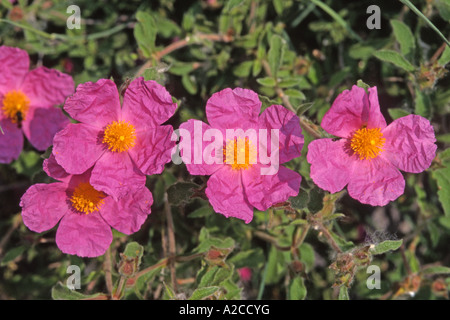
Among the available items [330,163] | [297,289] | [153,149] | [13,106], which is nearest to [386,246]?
[330,163]

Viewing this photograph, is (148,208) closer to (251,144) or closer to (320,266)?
(251,144)

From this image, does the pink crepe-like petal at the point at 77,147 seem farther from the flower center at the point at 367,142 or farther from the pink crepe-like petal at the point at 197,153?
the flower center at the point at 367,142

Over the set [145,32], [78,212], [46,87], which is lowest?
[78,212]

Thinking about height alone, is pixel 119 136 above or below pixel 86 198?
above

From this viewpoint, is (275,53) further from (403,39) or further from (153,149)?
(153,149)

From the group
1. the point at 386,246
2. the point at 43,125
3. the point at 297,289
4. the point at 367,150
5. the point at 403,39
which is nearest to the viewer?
the point at 386,246

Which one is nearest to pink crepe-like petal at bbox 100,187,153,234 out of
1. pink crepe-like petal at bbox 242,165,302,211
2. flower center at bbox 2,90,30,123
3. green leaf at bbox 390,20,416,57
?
pink crepe-like petal at bbox 242,165,302,211
